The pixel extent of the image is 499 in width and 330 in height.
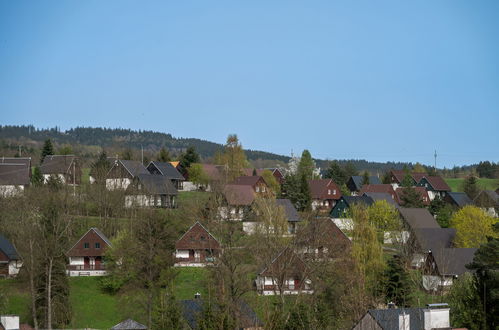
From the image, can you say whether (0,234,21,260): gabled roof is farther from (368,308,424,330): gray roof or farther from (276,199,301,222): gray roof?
(368,308,424,330): gray roof

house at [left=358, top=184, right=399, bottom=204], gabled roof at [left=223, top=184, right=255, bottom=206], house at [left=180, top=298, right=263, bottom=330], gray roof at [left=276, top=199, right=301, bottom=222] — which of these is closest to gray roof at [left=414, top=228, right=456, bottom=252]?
gray roof at [left=276, top=199, right=301, bottom=222]

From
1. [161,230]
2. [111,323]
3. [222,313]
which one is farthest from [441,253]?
[222,313]

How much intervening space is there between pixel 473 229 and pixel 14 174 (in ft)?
137

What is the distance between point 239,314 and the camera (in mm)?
36156

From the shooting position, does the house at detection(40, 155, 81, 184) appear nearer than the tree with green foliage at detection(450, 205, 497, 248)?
No

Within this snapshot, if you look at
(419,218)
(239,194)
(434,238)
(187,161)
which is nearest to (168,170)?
(187,161)

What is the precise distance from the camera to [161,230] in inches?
1858

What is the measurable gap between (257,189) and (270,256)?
34.5 metres

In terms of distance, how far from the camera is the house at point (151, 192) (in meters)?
65.9

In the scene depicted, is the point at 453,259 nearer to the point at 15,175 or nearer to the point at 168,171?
the point at 15,175

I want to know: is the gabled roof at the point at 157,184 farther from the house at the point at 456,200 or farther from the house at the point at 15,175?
the house at the point at 456,200

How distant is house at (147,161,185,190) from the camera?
90.4 metres

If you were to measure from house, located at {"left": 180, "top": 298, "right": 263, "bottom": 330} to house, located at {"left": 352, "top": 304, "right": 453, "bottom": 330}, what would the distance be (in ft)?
16.4

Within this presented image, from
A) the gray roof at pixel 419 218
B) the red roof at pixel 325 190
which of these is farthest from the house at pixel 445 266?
the red roof at pixel 325 190
